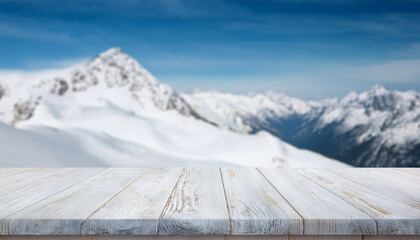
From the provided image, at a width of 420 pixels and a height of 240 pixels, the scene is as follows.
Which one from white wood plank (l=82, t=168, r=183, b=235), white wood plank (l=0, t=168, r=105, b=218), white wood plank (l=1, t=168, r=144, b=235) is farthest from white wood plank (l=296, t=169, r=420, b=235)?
white wood plank (l=0, t=168, r=105, b=218)

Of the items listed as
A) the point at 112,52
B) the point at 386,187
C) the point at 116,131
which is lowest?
the point at 116,131

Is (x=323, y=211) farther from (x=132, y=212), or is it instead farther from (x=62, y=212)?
(x=62, y=212)

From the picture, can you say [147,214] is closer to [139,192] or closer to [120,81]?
[139,192]

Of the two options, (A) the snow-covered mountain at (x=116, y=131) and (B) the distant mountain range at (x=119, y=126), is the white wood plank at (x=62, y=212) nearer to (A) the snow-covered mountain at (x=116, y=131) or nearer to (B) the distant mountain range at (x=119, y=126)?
(A) the snow-covered mountain at (x=116, y=131)

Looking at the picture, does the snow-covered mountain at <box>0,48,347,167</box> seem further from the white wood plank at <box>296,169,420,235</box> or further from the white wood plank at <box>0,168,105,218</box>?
the white wood plank at <box>296,169,420,235</box>

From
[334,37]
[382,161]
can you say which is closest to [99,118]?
[382,161]

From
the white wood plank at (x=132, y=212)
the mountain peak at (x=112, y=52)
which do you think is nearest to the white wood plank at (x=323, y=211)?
the white wood plank at (x=132, y=212)

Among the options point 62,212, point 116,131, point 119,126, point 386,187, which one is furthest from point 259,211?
point 119,126
